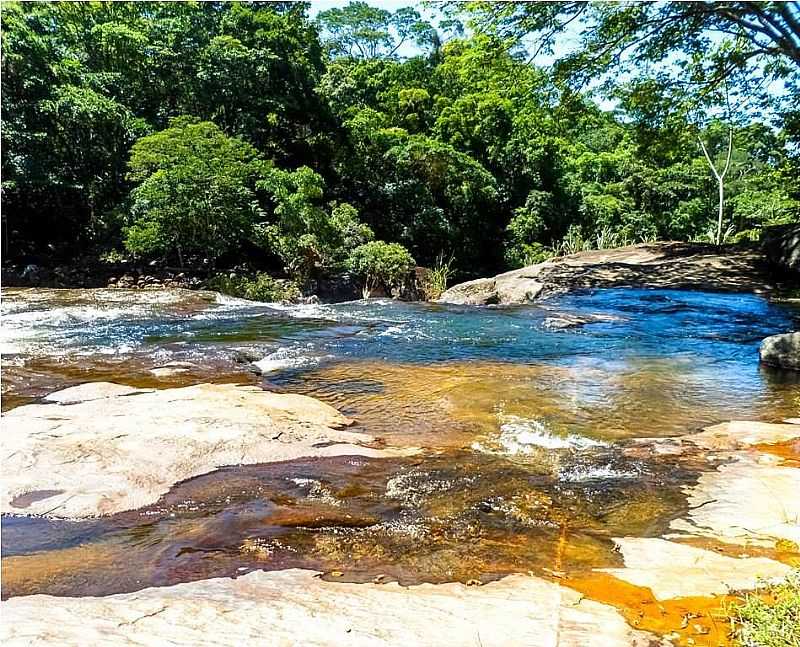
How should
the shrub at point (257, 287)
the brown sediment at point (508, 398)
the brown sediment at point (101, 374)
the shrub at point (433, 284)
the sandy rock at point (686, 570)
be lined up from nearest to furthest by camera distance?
the sandy rock at point (686, 570)
the brown sediment at point (508, 398)
the brown sediment at point (101, 374)
the shrub at point (257, 287)
the shrub at point (433, 284)

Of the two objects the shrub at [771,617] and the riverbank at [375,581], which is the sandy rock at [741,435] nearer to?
the riverbank at [375,581]

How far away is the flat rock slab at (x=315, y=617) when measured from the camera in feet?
6.26

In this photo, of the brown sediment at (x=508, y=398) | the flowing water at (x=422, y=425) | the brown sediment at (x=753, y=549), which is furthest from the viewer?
the brown sediment at (x=508, y=398)

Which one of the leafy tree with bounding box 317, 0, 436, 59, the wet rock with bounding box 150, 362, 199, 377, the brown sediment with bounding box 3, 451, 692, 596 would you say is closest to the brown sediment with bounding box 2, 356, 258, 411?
→ the wet rock with bounding box 150, 362, 199, 377

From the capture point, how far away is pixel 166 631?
1.92 metres

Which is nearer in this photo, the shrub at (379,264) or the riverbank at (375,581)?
the riverbank at (375,581)

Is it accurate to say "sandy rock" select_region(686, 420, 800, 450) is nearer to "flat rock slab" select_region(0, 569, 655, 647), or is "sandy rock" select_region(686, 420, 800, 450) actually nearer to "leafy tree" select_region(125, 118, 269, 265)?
"flat rock slab" select_region(0, 569, 655, 647)

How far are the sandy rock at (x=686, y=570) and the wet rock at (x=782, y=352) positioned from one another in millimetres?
5181

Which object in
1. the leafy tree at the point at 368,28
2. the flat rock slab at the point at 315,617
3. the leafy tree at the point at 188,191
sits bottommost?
the flat rock slab at the point at 315,617

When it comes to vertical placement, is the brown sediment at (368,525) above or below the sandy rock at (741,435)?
below

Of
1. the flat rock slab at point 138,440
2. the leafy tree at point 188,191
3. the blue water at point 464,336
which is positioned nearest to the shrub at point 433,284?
the blue water at point 464,336

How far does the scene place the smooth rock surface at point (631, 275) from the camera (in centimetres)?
1358

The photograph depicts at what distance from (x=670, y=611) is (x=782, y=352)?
595cm

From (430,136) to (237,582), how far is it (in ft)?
78.4
